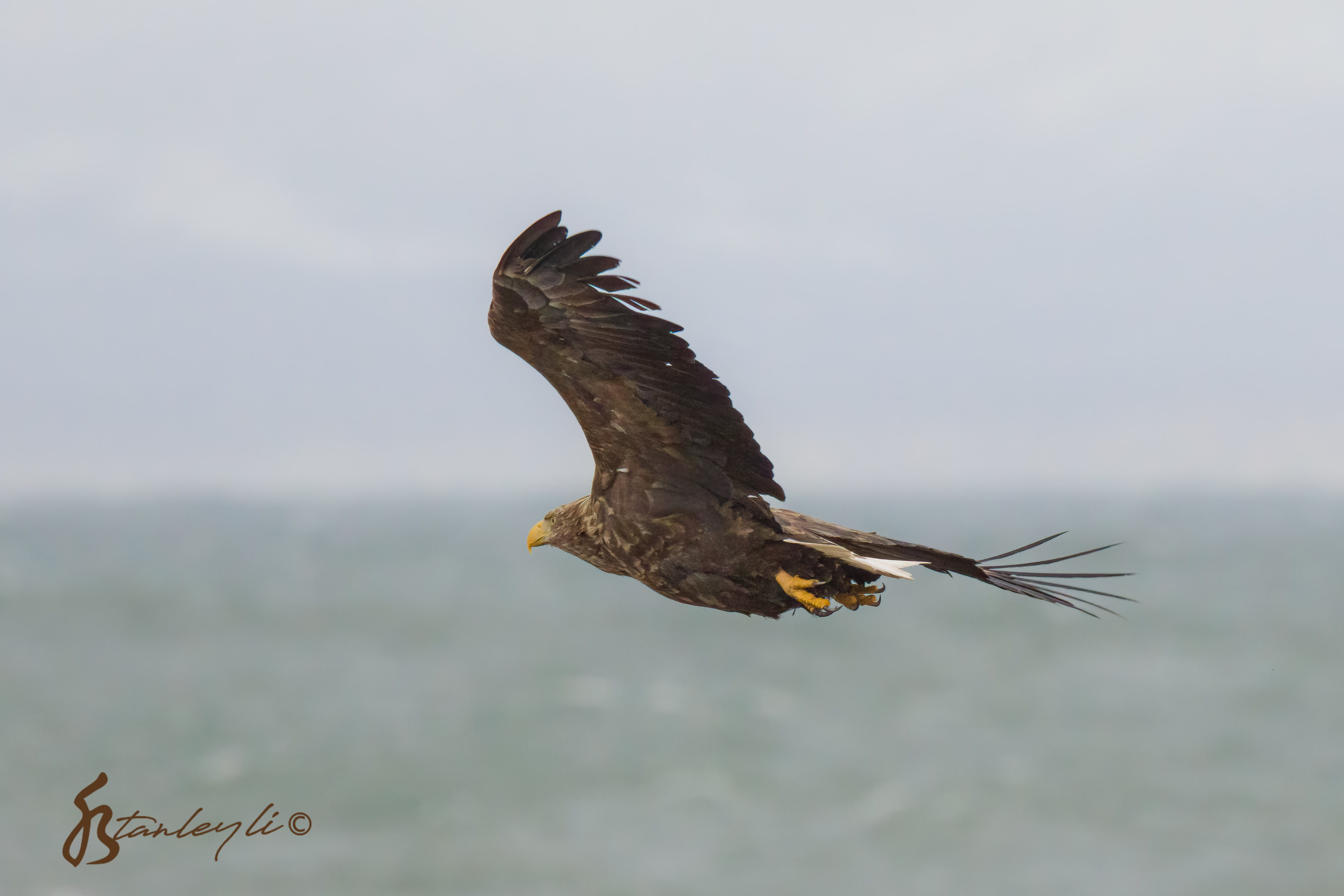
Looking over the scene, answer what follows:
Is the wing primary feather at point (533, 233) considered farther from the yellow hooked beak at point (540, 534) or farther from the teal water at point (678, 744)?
the teal water at point (678, 744)

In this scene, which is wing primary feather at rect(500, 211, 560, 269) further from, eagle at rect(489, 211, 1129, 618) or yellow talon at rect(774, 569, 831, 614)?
yellow talon at rect(774, 569, 831, 614)

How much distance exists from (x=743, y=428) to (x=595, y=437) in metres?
0.75

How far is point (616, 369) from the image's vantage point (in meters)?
5.50

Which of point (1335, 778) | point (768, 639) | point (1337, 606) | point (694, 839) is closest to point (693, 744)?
point (694, 839)

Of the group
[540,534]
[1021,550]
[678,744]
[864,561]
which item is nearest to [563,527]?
[540,534]

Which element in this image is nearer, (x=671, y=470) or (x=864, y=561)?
(x=864, y=561)

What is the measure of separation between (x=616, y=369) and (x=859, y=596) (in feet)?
5.11

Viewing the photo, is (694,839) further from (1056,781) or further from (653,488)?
(653,488)

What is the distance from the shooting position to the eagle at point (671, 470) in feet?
17.6

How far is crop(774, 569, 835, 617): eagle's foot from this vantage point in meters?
5.42

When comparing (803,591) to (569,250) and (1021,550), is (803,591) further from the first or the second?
(569,250)

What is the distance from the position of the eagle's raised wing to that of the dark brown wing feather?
344 mm

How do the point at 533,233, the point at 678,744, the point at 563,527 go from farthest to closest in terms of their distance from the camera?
the point at 678,744 < the point at 563,527 < the point at 533,233

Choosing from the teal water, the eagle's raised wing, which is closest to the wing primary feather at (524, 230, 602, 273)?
the eagle's raised wing
